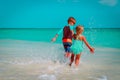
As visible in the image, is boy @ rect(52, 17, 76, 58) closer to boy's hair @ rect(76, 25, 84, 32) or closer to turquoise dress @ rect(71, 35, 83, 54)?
turquoise dress @ rect(71, 35, 83, 54)

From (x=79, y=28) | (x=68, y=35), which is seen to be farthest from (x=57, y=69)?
(x=79, y=28)

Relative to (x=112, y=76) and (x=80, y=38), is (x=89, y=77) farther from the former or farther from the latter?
(x=80, y=38)

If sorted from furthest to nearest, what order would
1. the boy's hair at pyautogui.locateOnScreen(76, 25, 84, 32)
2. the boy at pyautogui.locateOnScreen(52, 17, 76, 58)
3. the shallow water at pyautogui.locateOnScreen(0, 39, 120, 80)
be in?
the boy at pyautogui.locateOnScreen(52, 17, 76, 58) < the boy's hair at pyautogui.locateOnScreen(76, 25, 84, 32) < the shallow water at pyautogui.locateOnScreen(0, 39, 120, 80)

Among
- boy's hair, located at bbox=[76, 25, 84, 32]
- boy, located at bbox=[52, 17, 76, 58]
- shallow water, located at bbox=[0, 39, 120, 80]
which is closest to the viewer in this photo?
shallow water, located at bbox=[0, 39, 120, 80]

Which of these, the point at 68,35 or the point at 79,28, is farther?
the point at 68,35

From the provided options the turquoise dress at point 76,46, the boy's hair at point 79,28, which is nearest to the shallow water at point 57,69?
the turquoise dress at point 76,46

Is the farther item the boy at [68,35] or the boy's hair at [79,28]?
the boy at [68,35]

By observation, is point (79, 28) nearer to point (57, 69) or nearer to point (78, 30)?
point (78, 30)

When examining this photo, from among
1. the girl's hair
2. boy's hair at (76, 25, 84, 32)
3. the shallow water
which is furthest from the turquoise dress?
the shallow water

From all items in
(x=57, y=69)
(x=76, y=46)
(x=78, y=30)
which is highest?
(x=78, y=30)

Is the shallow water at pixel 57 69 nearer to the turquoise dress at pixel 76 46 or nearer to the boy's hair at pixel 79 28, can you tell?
the turquoise dress at pixel 76 46

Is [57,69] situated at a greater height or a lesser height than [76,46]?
lesser

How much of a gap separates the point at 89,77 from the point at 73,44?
3.22 feet

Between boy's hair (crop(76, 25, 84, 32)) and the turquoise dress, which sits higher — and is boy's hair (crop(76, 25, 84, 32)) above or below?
above
